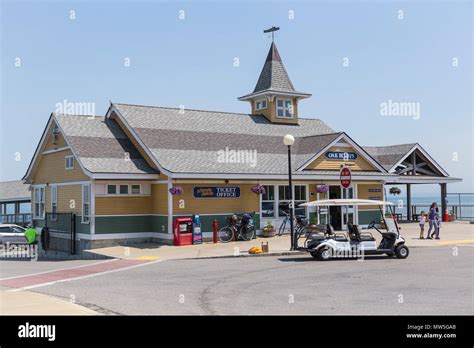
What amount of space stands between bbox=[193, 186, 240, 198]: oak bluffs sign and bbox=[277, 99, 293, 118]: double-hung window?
34.0 ft

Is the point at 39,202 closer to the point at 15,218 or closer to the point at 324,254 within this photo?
the point at 15,218

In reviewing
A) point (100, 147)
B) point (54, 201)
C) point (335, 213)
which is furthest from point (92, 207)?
point (335, 213)

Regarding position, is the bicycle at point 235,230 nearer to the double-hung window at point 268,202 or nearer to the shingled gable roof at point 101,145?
the double-hung window at point 268,202

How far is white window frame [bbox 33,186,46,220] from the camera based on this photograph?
30453 mm

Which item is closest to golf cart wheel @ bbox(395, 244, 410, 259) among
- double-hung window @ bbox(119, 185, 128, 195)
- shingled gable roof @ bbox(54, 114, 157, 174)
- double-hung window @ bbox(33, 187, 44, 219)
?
shingled gable roof @ bbox(54, 114, 157, 174)

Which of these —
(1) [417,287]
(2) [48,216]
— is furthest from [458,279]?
(2) [48,216]

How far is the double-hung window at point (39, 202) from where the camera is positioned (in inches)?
1203

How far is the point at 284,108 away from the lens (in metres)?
35.7

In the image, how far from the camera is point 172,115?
30422 mm

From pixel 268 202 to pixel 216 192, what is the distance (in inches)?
122

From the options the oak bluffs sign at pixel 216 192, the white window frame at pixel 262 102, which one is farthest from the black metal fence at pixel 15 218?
the oak bluffs sign at pixel 216 192

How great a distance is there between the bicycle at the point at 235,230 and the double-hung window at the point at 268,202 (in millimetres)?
1977

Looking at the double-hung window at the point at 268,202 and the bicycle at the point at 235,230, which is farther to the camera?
the double-hung window at the point at 268,202
